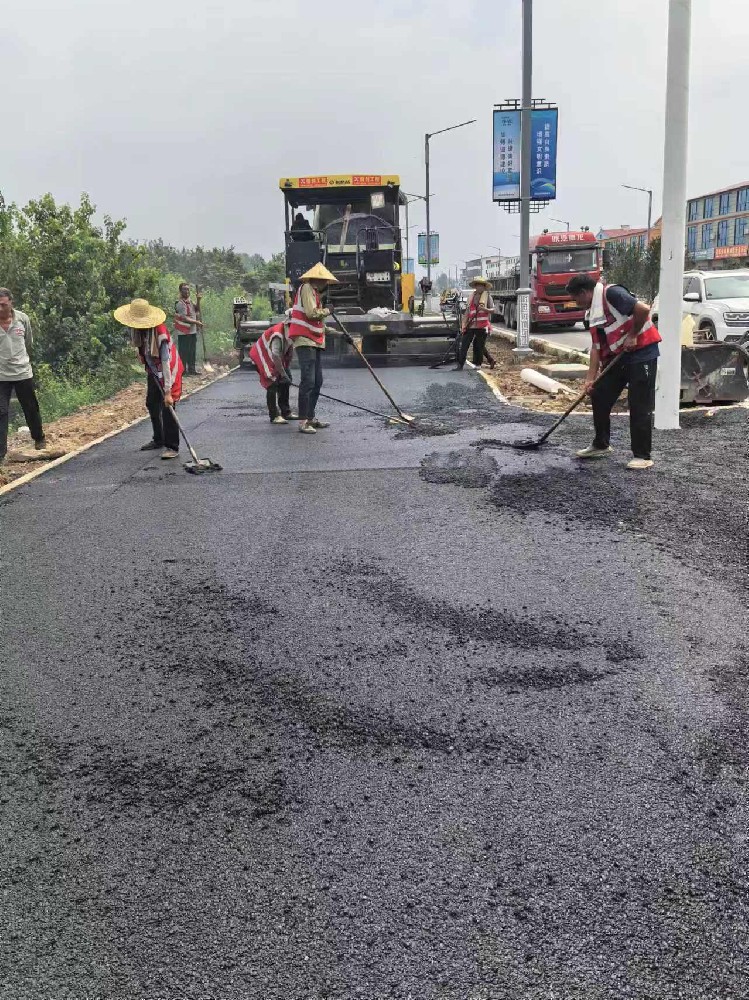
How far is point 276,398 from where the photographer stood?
1048 cm

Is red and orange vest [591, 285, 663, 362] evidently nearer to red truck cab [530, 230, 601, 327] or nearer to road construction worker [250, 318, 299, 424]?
road construction worker [250, 318, 299, 424]

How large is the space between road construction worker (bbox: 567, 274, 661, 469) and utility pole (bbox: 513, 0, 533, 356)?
9978 mm

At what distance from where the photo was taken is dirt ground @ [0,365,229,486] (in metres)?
8.95

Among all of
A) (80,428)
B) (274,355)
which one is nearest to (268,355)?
(274,355)

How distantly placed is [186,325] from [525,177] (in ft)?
24.4

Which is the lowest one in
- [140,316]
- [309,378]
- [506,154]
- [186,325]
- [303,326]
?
[309,378]

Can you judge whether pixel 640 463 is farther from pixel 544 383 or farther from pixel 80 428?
pixel 80 428

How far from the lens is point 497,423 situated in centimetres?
948

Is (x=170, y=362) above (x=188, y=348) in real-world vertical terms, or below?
above

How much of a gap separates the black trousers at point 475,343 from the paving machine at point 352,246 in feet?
4.73

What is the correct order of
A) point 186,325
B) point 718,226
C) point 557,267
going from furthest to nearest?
point 718,226, point 557,267, point 186,325

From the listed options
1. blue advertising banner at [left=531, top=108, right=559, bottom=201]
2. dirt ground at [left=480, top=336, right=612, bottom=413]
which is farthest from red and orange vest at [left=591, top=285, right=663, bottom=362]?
blue advertising banner at [left=531, top=108, right=559, bottom=201]

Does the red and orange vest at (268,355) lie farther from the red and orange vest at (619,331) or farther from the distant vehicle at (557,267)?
the distant vehicle at (557,267)

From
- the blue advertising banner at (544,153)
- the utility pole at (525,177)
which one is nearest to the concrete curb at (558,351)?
the utility pole at (525,177)
